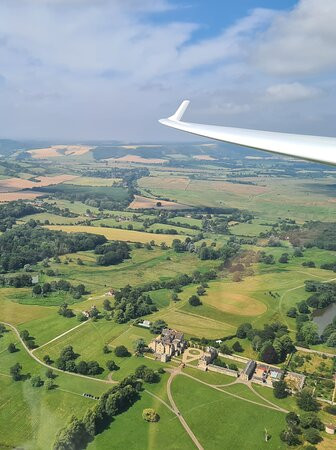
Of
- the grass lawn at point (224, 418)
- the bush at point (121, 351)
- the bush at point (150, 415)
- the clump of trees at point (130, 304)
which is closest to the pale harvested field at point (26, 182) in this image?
the clump of trees at point (130, 304)

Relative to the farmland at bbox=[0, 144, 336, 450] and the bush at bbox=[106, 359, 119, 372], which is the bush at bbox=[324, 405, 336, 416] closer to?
the farmland at bbox=[0, 144, 336, 450]

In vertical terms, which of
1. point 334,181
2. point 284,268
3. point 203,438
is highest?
point 334,181

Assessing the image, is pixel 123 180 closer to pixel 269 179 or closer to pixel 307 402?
pixel 269 179

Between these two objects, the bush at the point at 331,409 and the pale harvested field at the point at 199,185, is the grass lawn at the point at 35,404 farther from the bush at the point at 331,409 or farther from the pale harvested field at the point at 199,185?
the pale harvested field at the point at 199,185

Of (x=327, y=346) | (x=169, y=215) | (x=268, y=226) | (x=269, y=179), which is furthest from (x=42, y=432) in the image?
(x=269, y=179)

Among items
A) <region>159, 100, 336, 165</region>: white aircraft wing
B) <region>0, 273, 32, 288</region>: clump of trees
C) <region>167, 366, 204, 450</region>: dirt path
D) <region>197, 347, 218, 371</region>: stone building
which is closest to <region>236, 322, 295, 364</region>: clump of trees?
<region>197, 347, 218, 371</region>: stone building

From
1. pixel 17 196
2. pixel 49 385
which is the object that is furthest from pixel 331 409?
pixel 17 196

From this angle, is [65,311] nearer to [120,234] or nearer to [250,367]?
[250,367]
